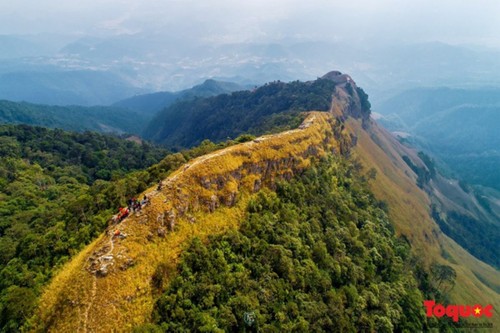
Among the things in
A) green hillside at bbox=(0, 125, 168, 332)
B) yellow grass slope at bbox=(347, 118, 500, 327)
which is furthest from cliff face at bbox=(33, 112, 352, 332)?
yellow grass slope at bbox=(347, 118, 500, 327)

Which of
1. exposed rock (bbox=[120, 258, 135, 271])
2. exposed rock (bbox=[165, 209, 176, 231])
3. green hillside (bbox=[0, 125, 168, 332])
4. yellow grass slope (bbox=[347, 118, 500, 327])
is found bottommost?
yellow grass slope (bbox=[347, 118, 500, 327])

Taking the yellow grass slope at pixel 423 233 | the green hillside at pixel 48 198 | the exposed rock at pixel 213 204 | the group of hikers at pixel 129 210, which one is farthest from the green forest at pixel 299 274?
the yellow grass slope at pixel 423 233

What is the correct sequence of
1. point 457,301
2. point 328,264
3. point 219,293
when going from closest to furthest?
point 219,293 < point 328,264 < point 457,301

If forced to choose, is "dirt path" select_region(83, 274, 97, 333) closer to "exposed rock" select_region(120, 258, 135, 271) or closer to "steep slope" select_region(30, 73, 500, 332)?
"steep slope" select_region(30, 73, 500, 332)

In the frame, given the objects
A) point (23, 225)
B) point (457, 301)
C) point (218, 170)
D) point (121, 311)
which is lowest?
point (457, 301)

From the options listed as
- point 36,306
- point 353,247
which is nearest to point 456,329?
point 353,247

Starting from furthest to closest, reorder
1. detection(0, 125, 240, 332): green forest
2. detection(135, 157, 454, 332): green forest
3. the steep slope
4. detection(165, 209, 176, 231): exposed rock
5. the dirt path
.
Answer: detection(165, 209, 176, 231): exposed rock
detection(0, 125, 240, 332): green forest
detection(135, 157, 454, 332): green forest
the steep slope
the dirt path

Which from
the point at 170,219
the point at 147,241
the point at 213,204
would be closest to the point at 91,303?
the point at 147,241

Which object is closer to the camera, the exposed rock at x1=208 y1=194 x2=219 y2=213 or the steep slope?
the steep slope

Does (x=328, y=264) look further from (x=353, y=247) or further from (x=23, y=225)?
(x=23, y=225)
